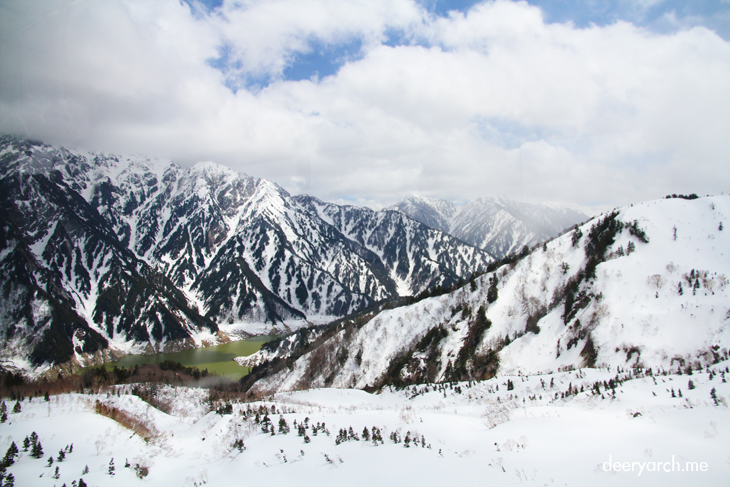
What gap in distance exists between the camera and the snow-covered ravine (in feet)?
25.5

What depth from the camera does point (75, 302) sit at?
625ft

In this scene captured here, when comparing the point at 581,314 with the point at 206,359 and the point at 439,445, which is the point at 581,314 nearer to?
the point at 439,445

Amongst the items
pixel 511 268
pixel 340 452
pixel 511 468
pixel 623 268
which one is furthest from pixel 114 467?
pixel 511 268

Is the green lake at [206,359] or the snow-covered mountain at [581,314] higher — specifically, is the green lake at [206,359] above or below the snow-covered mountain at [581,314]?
below

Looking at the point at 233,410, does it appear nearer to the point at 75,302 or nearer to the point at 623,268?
the point at 623,268

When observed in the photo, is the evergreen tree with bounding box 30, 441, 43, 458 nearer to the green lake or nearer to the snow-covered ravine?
the snow-covered ravine

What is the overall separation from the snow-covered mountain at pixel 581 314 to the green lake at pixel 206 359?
Answer: 82.3 meters

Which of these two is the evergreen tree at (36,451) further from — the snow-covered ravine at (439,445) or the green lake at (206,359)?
the green lake at (206,359)

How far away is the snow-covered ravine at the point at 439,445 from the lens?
7758 mm

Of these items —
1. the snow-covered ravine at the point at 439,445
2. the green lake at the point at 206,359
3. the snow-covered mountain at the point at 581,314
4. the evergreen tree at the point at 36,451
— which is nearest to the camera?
the snow-covered ravine at the point at 439,445

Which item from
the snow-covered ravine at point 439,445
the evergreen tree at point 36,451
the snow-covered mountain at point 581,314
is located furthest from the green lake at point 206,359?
the evergreen tree at point 36,451

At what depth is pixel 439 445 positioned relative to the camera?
35.6ft

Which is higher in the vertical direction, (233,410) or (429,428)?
(429,428)

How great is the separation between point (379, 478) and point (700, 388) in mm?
12218
